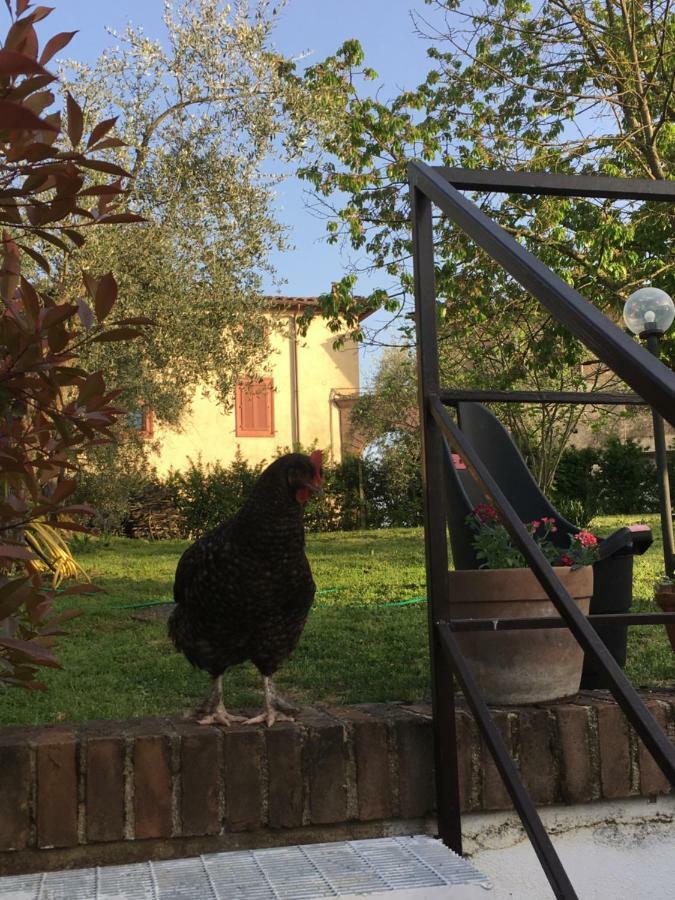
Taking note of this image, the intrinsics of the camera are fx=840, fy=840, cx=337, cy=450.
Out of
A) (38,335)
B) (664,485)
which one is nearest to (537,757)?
(38,335)

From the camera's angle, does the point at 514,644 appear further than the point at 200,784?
Yes

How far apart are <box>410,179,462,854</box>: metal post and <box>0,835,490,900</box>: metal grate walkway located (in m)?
0.10

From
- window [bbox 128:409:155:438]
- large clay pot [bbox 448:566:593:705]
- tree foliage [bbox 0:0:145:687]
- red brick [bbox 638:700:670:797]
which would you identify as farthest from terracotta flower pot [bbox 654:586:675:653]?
window [bbox 128:409:155:438]

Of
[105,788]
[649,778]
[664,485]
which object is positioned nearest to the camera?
[105,788]

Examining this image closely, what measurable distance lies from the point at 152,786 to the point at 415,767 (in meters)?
0.58

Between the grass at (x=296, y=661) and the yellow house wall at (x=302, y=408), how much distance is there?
11848 millimetres

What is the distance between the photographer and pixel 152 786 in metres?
1.77

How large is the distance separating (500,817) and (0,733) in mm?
1143

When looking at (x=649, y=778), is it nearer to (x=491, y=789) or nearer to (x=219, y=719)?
(x=491, y=789)

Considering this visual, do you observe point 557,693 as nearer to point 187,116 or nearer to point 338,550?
point 338,550

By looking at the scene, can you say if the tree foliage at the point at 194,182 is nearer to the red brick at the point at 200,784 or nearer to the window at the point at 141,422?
the window at the point at 141,422

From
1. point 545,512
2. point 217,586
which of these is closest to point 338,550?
point 545,512

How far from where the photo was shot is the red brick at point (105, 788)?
1.74 m

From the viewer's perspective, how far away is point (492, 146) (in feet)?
35.6
